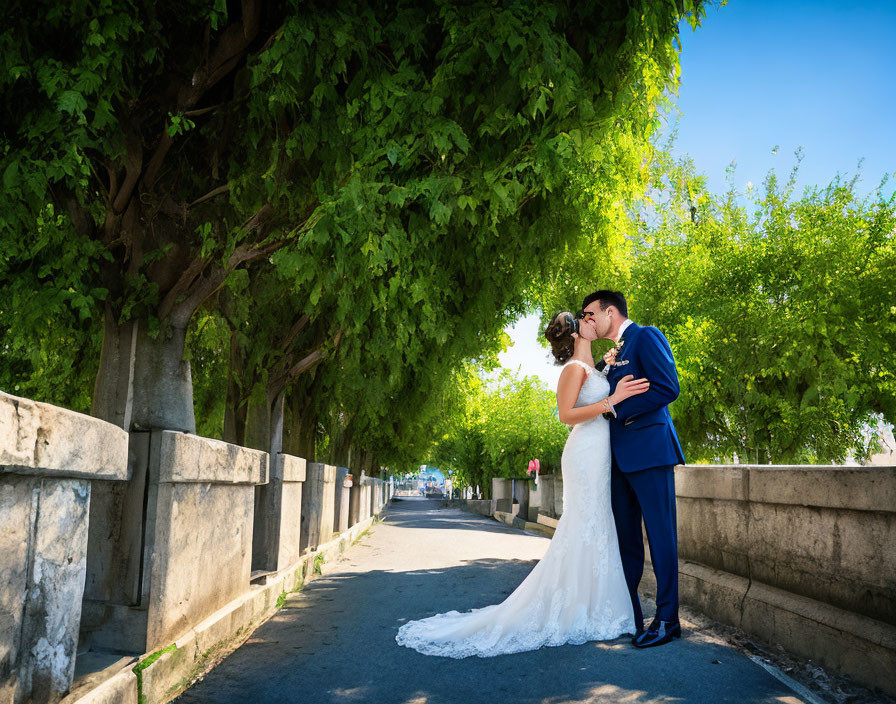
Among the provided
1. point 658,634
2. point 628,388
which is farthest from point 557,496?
point 628,388

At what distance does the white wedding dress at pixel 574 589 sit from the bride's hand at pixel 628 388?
0.23 m

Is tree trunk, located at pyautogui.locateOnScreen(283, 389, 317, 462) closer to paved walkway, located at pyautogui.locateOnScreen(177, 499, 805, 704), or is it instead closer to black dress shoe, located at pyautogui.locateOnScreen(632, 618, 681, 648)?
paved walkway, located at pyautogui.locateOnScreen(177, 499, 805, 704)

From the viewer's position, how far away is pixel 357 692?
390 cm

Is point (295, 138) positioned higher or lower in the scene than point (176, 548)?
higher

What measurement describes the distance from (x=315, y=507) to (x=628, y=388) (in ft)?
22.4

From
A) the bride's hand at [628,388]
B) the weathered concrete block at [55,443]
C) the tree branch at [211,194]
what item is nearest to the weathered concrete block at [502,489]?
the tree branch at [211,194]

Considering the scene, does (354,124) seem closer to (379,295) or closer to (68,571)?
(379,295)

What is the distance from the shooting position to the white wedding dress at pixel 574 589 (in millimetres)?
4648

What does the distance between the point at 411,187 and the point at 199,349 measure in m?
8.34

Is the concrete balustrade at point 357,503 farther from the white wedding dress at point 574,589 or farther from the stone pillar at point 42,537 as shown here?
the stone pillar at point 42,537

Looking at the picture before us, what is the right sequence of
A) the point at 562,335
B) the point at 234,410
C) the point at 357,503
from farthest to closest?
1. the point at 357,503
2. the point at 234,410
3. the point at 562,335

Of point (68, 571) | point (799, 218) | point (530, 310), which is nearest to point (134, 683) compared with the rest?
point (68, 571)

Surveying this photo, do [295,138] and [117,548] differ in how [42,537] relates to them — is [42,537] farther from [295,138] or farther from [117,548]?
[295,138]

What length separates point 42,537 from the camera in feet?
8.90
